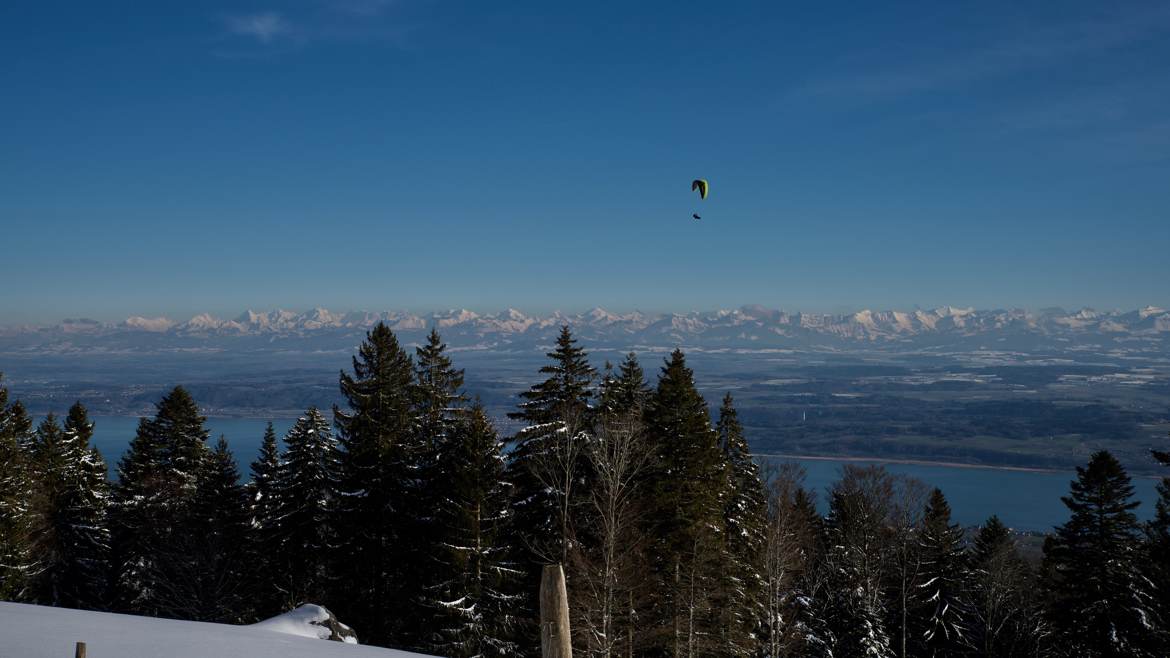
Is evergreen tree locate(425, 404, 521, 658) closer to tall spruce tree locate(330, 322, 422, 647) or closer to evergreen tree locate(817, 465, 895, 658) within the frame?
tall spruce tree locate(330, 322, 422, 647)

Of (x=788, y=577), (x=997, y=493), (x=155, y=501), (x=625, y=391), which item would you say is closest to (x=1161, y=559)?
(x=788, y=577)

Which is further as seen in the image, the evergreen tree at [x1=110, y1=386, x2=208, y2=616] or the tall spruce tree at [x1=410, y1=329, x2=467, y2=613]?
the evergreen tree at [x1=110, y1=386, x2=208, y2=616]

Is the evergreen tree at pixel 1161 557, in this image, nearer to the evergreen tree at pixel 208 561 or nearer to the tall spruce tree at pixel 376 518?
the tall spruce tree at pixel 376 518

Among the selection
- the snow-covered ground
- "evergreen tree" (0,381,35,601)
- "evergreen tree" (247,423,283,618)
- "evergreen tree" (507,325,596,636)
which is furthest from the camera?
"evergreen tree" (247,423,283,618)

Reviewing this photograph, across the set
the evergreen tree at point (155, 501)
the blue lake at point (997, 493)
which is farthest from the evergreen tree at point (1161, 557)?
the blue lake at point (997, 493)

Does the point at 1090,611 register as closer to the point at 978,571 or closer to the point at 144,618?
the point at 978,571

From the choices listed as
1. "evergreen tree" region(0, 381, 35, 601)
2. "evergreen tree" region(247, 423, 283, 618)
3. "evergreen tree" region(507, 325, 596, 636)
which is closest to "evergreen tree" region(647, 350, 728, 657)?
"evergreen tree" region(507, 325, 596, 636)

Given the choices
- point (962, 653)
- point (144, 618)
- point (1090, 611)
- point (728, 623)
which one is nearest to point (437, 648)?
point (728, 623)

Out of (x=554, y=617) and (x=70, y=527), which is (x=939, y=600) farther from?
(x=70, y=527)
